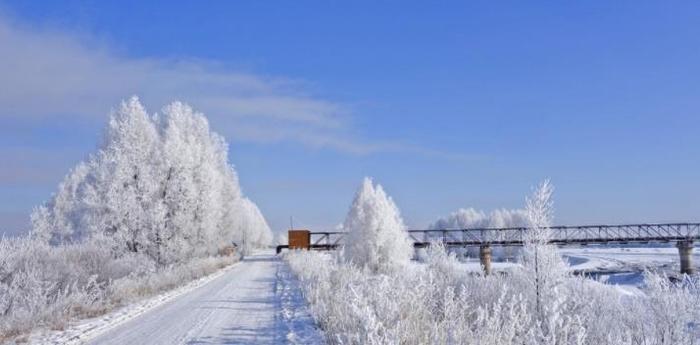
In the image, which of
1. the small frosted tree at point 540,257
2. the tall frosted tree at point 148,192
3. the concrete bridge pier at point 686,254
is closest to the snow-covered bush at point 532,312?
the small frosted tree at point 540,257

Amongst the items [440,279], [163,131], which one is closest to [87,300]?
[440,279]

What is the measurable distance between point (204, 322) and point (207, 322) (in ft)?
0.20

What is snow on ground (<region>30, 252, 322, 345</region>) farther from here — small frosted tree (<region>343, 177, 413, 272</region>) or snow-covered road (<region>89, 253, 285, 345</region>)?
small frosted tree (<region>343, 177, 413, 272</region>)

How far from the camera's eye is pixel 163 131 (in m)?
33.2

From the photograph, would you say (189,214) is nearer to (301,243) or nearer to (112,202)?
(112,202)

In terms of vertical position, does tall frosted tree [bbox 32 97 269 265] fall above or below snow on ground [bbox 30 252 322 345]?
above

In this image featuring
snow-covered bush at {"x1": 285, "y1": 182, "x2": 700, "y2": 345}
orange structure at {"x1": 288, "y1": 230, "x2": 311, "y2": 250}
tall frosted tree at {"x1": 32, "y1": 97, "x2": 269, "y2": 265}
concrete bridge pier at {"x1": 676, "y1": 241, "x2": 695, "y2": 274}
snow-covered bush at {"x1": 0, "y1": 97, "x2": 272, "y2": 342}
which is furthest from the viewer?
orange structure at {"x1": 288, "y1": 230, "x2": 311, "y2": 250}

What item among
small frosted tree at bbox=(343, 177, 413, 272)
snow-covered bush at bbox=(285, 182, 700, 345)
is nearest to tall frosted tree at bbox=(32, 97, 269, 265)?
small frosted tree at bbox=(343, 177, 413, 272)

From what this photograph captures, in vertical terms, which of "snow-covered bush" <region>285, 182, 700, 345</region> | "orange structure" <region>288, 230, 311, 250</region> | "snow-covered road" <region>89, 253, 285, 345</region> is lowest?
"snow-covered road" <region>89, 253, 285, 345</region>

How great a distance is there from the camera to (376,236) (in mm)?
28797

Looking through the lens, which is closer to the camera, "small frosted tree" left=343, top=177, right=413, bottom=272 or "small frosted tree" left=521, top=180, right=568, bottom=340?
"small frosted tree" left=521, top=180, right=568, bottom=340

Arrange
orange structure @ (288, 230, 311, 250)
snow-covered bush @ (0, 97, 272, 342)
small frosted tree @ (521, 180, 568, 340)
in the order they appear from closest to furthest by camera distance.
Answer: small frosted tree @ (521, 180, 568, 340) < snow-covered bush @ (0, 97, 272, 342) < orange structure @ (288, 230, 311, 250)

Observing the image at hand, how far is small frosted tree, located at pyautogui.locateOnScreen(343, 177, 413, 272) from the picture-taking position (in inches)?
1123

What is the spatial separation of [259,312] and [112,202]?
14162mm
